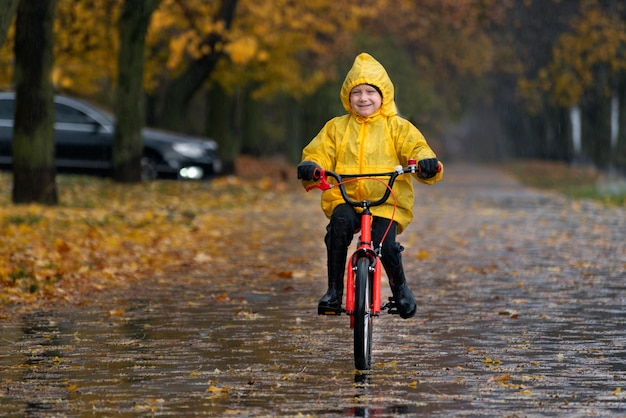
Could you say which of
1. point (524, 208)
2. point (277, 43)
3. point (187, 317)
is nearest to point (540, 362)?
point (187, 317)

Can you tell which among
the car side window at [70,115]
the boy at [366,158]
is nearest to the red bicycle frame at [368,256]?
the boy at [366,158]

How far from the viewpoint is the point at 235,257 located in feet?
50.2

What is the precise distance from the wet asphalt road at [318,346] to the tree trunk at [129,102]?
1250 cm

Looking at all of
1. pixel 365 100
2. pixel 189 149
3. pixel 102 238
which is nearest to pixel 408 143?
pixel 365 100

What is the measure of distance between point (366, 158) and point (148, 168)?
2294cm

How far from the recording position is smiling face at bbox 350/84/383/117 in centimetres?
811

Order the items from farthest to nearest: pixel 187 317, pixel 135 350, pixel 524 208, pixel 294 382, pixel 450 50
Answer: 1. pixel 450 50
2. pixel 524 208
3. pixel 187 317
4. pixel 135 350
5. pixel 294 382

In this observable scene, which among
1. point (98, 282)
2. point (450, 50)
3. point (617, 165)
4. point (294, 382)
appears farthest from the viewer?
point (450, 50)

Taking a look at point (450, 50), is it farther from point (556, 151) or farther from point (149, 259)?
point (149, 259)

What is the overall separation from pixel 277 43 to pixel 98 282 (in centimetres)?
2461

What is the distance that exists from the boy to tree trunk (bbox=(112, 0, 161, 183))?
1925 cm

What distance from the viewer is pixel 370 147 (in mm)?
8070

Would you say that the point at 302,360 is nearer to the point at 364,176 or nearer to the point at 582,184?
the point at 364,176

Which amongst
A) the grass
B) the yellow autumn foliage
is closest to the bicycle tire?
the yellow autumn foliage
